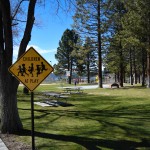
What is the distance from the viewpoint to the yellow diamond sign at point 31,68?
26.6 ft

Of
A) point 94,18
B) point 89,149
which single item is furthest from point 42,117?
point 94,18

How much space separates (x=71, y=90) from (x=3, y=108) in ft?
78.5

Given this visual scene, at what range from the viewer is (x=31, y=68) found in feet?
26.7

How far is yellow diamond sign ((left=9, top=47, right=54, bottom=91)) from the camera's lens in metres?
8.12

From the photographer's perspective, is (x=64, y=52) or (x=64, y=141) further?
(x=64, y=52)

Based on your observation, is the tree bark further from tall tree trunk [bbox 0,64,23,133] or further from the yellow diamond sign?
the yellow diamond sign

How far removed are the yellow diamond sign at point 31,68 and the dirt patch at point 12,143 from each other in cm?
163

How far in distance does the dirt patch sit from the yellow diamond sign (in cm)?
163

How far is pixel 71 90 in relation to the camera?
34.6m

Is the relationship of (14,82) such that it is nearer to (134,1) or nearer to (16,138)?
(16,138)

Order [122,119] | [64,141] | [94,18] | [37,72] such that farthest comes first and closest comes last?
1. [94,18]
2. [122,119]
3. [64,141]
4. [37,72]

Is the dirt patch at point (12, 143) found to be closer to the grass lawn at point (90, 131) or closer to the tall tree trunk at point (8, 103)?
the grass lawn at point (90, 131)

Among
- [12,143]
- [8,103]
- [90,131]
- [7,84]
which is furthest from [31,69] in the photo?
[90,131]

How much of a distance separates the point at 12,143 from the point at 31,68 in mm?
2235
